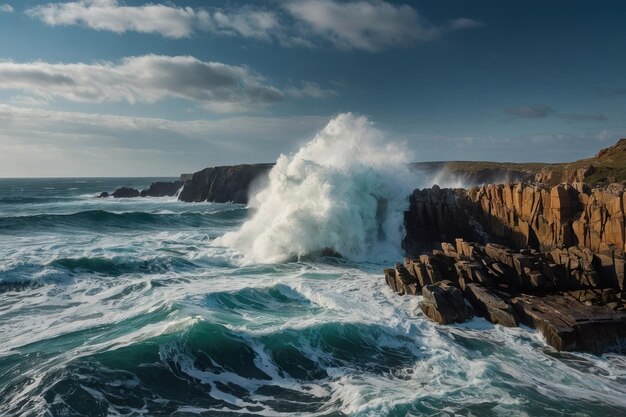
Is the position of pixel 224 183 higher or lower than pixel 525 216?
higher

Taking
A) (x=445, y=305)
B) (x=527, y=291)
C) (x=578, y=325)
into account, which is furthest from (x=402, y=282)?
(x=578, y=325)

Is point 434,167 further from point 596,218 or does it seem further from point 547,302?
point 547,302

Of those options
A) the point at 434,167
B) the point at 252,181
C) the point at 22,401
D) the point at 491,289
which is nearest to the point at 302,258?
the point at 491,289

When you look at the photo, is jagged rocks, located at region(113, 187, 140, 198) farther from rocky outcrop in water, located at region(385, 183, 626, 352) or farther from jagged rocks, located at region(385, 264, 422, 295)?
jagged rocks, located at region(385, 264, 422, 295)

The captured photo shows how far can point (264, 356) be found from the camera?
41.9ft

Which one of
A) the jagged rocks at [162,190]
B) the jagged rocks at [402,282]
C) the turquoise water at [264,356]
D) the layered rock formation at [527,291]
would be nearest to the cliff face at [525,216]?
the layered rock formation at [527,291]

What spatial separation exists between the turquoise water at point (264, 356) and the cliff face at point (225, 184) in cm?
5972

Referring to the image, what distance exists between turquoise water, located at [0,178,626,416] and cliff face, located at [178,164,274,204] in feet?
196

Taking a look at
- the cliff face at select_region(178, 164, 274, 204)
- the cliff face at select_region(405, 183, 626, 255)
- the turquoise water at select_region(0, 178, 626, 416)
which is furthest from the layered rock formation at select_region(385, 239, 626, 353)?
the cliff face at select_region(178, 164, 274, 204)

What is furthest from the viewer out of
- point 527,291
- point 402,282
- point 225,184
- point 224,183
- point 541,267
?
point 224,183

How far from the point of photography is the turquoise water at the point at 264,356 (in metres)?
10.2

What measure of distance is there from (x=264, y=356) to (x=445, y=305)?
672 centimetres

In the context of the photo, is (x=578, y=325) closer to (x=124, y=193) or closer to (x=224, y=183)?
(x=224, y=183)

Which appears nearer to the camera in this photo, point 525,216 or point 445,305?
point 445,305
